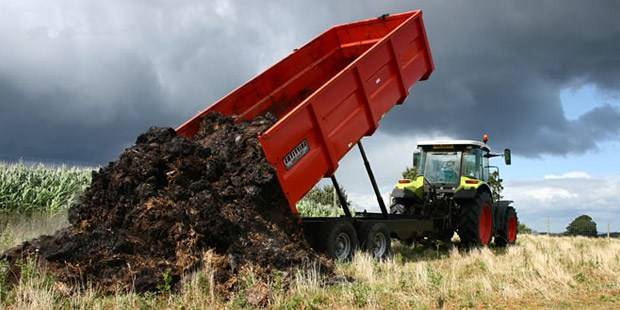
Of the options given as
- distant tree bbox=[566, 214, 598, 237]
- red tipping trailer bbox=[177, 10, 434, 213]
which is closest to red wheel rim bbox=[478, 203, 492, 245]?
red tipping trailer bbox=[177, 10, 434, 213]

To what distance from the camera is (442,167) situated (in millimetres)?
11930

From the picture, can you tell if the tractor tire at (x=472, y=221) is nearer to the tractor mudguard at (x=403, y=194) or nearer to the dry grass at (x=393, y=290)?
the tractor mudguard at (x=403, y=194)

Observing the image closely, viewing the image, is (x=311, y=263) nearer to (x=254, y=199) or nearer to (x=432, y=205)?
(x=254, y=199)

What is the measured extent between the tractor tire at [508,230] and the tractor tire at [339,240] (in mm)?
5392

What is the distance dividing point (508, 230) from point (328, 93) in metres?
6.80

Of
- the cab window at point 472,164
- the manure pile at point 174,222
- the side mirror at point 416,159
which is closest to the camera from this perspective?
the manure pile at point 174,222

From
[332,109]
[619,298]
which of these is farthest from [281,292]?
[619,298]

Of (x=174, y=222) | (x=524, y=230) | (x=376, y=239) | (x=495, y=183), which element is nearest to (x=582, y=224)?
(x=524, y=230)

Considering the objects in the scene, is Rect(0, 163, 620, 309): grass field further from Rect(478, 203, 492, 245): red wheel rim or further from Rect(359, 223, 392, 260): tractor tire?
Rect(478, 203, 492, 245): red wheel rim

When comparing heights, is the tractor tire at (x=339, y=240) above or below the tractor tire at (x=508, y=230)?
below

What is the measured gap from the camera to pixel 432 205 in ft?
37.9

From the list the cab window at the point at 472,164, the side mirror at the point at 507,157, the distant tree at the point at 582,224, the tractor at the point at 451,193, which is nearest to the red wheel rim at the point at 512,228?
the tractor at the point at 451,193

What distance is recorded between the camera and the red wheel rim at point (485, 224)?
12.0 m

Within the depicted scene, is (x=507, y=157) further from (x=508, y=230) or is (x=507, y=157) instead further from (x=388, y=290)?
(x=388, y=290)
